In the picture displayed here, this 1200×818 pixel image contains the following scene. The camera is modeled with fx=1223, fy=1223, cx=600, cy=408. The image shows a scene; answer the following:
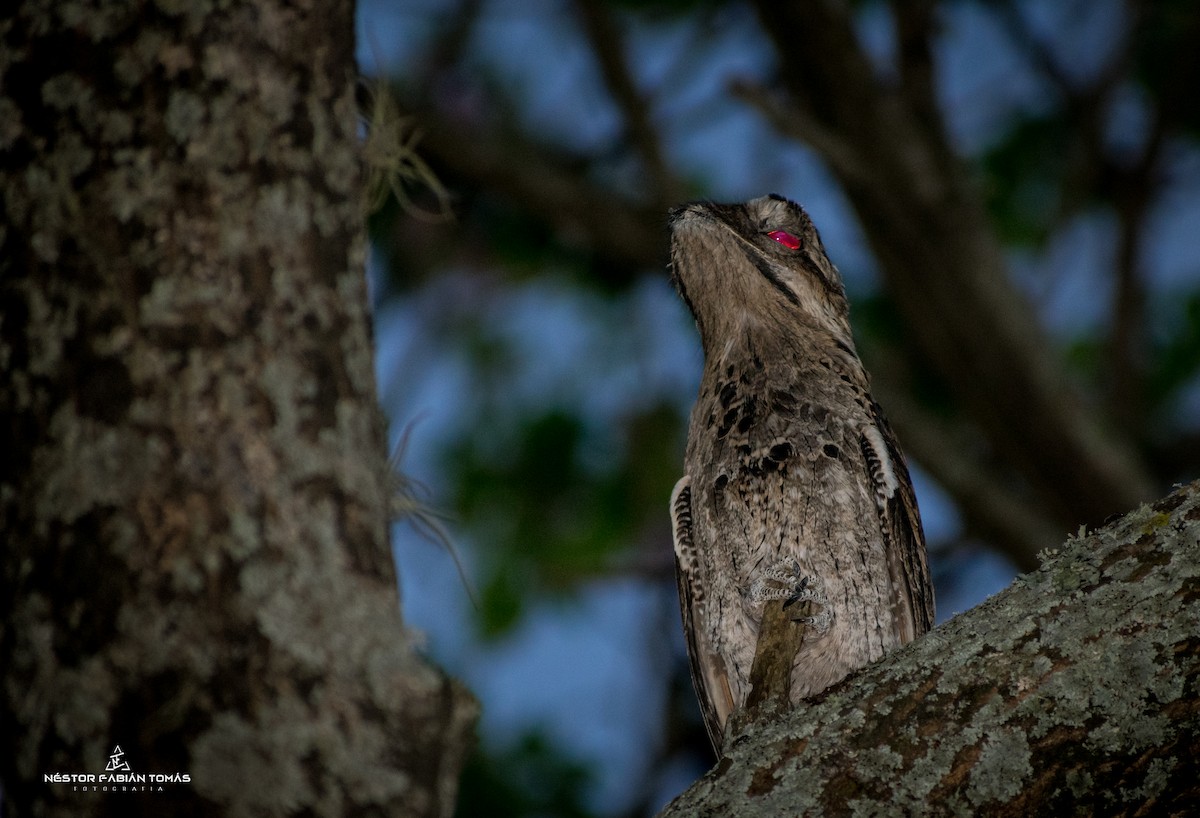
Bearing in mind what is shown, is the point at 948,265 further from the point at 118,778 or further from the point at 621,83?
the point at 118,778

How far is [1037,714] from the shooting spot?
85.4 inches

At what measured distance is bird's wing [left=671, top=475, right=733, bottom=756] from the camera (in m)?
4.05

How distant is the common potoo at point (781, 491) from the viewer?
144 inches

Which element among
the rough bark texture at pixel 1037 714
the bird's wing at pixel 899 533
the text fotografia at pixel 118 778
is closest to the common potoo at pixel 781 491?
the bird's wing at pixel 899 533

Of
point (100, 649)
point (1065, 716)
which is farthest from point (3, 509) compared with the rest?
point (1065, 716)

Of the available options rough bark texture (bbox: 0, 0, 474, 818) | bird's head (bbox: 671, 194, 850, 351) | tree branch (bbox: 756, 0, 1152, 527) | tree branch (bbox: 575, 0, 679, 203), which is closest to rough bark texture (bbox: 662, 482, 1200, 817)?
rough bark texture (bbox: 0, 0, 474, 818)

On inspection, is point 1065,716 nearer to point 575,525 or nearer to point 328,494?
point 328,494

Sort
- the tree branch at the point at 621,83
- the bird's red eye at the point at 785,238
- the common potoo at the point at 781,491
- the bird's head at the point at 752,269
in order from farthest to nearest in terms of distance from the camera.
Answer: the tree branch at the point at 621,83 < the bird's red eye at the point at 785,238 < the bird's head at the point at 752,269 < the common potoo at the point at 781,491

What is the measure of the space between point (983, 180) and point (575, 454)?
307cm

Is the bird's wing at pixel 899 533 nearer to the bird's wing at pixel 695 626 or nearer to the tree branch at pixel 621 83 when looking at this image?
the bird's wing at pixel 695 626

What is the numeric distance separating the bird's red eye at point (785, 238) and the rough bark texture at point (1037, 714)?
2279 mm

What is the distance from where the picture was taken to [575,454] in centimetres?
731

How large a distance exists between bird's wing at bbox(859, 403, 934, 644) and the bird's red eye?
0.85 meters

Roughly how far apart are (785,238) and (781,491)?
119 cm
